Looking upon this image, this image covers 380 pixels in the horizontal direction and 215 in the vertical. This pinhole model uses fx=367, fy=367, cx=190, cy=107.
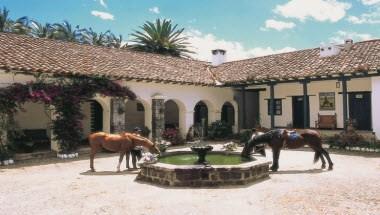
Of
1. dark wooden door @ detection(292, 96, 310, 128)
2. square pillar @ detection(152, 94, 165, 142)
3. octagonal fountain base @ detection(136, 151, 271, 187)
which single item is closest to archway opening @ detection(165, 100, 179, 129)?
square pillar @ detection(152, 94, 165, 142)

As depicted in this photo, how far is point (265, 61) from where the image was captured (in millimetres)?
19812

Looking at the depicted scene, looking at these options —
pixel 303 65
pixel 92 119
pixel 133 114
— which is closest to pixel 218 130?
pixel 133 114

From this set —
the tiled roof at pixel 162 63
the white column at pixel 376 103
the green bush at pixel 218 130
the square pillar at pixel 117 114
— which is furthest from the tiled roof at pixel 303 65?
the square pillar at pixel 117 114

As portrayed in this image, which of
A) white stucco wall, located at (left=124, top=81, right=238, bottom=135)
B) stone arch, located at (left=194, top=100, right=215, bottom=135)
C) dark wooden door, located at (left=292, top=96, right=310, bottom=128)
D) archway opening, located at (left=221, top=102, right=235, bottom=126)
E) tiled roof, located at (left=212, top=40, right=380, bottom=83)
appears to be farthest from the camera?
archway opening, located at (left=221, top=102, right=235, bottom=126)

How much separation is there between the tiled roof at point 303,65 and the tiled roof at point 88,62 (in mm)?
1759

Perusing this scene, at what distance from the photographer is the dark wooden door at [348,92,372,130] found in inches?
641

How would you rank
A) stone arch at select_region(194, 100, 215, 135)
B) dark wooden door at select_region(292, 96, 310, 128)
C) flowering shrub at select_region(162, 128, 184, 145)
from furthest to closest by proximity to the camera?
1. stone arch at select_region(194, 100, 215, 135)
2. dark wooden door at select_region(292, 96, 310, 128)
3. flowering shrub at select_region(162, 128, 184, 145)

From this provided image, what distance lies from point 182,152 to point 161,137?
229 inches

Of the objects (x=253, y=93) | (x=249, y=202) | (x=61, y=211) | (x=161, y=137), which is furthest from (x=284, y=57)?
(x=61, y=211)

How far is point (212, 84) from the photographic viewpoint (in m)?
18.2

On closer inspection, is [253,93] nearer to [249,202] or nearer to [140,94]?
[140,94]

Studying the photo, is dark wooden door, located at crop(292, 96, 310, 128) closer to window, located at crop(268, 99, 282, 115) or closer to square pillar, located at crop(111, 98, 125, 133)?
window, located at crop(268, 99, 282, 115)

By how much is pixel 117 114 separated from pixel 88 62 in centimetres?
246

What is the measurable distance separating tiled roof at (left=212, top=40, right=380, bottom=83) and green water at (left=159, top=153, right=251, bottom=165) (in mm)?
7203
